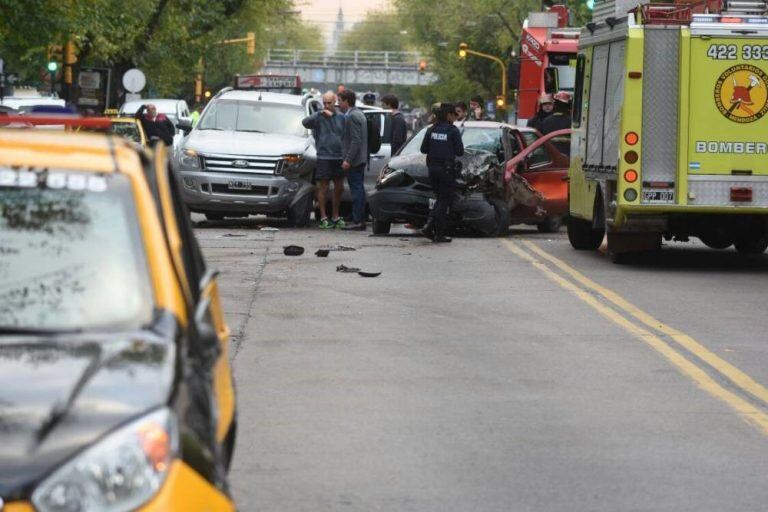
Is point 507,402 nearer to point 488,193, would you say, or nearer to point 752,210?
point 752,210

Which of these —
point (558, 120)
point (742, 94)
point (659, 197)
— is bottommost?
point (659, 197)

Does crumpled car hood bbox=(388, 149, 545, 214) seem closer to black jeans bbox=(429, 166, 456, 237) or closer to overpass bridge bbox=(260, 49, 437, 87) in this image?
black jeans bbox=(429, 166, 456, 237)

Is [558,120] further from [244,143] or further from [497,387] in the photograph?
[497,387]

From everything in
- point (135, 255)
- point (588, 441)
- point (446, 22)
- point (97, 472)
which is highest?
point (446, 22)

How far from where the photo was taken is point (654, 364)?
38.8 feet

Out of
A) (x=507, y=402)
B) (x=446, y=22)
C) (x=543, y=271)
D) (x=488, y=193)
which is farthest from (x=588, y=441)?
(x=446, y=22)

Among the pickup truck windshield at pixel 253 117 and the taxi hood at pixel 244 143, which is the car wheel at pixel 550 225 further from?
the pickup truck windshield at pixel 253 117

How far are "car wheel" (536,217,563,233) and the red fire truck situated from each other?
11.6 metres

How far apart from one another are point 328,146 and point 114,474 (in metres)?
20.3

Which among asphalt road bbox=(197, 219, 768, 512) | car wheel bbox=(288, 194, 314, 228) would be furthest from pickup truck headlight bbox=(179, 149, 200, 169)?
asphalt road bbox=(197, 219, 768, 512)

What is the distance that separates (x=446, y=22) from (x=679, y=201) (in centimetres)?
8435

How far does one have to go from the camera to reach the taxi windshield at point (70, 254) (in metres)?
5.38

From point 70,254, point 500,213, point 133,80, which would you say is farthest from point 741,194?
point 133,80

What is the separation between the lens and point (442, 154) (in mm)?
21500
